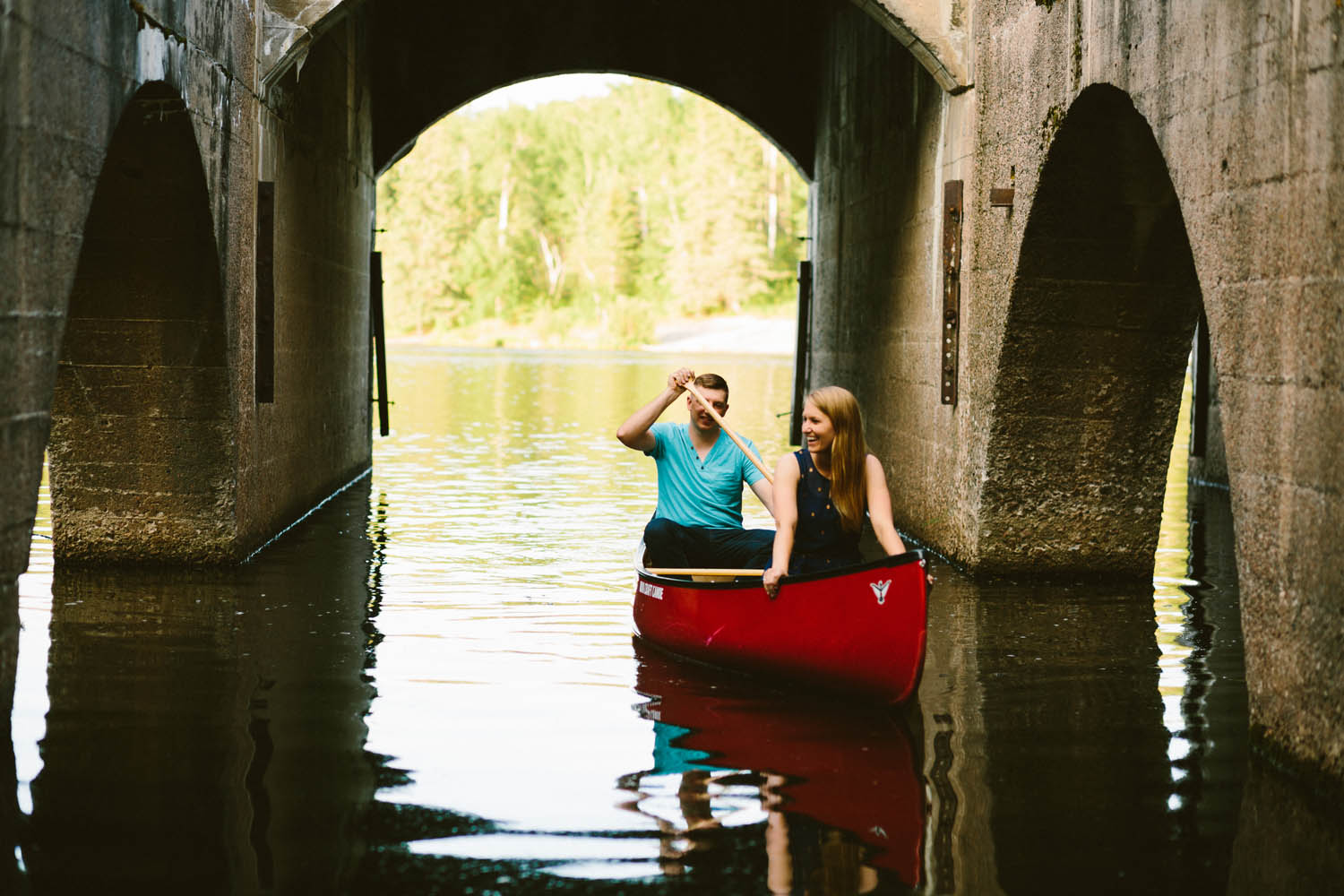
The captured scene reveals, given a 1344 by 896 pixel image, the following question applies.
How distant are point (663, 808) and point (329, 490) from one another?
9432 millimetres

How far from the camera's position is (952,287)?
10.4m

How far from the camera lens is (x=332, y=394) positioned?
1430 centimetres

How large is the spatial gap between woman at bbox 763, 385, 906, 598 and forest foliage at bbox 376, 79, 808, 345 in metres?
50.1

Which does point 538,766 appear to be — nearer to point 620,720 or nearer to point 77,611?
point 620,720

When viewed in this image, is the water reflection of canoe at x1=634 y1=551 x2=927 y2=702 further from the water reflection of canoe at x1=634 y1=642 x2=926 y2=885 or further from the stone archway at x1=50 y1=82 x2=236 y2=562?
the stone archway at x1=50 y1=82 x2=236 y2=562

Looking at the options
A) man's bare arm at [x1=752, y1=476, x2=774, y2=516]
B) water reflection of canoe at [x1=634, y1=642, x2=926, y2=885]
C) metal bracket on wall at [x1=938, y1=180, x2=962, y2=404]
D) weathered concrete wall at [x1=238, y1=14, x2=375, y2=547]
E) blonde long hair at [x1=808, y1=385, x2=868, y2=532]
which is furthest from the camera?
weathered concrete wall at [x1=238, y1=14, x2=375, y2=547]

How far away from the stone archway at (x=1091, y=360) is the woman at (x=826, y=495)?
250 cm

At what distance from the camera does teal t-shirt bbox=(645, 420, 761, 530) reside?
780 cm

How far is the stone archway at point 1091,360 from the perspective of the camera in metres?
8.70

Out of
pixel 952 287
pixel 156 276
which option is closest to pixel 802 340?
pixel 952 287

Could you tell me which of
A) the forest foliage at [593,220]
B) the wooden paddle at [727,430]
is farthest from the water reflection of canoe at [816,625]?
the forest foliage at [593,220]

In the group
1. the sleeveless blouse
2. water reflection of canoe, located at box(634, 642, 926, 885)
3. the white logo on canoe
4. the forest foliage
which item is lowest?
water reflection of canoe, located at box(634, 642, 926, 885)

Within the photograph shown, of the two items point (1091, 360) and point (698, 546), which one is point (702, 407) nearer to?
point (698, 546)

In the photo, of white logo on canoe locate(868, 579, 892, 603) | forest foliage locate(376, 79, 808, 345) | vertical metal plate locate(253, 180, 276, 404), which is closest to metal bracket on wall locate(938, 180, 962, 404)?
vertical metal plate locate(253, 180, 276, 404)
